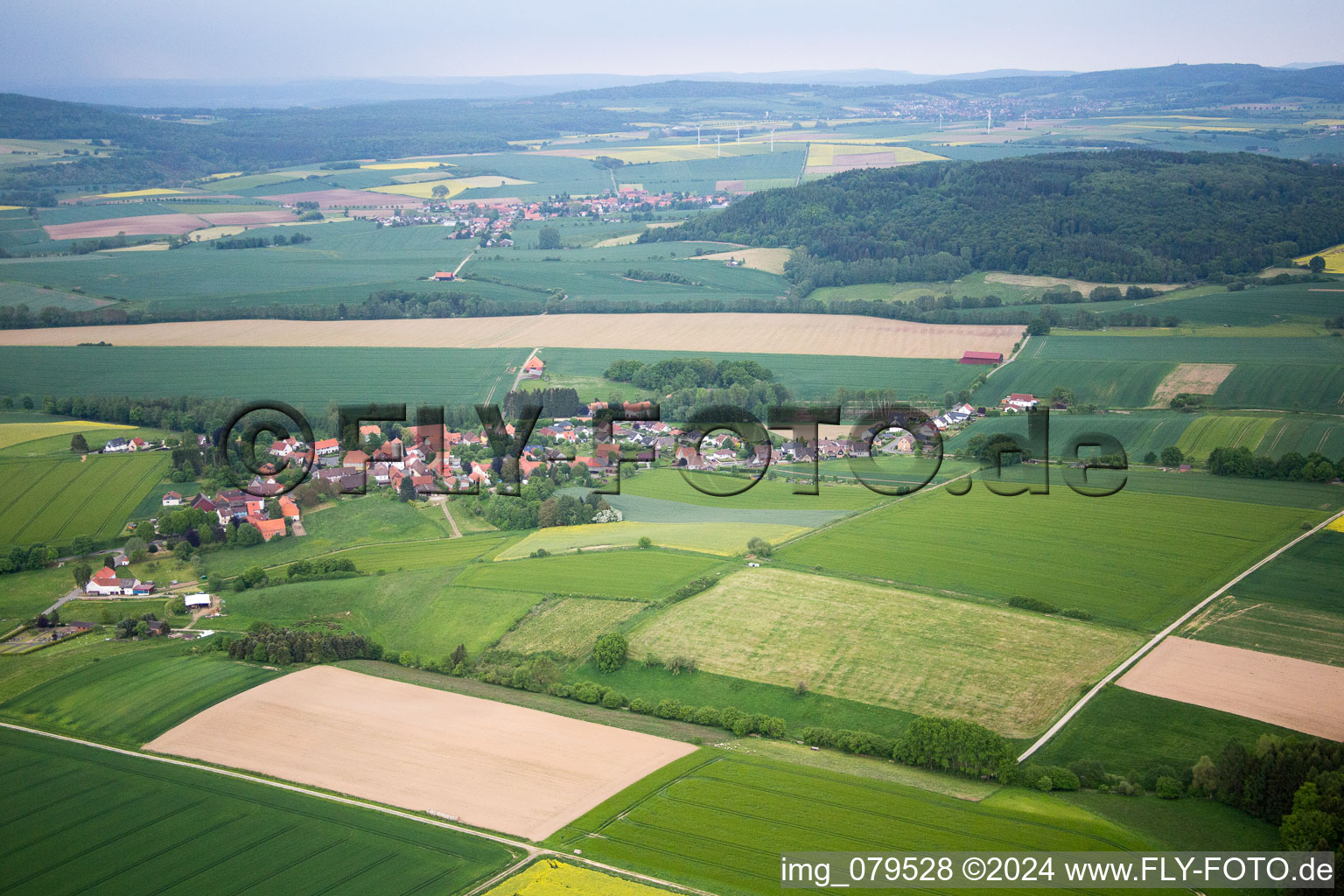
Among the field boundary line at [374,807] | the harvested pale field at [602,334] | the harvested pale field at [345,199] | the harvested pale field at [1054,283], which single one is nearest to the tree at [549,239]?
the harvested pale field at [602,334]

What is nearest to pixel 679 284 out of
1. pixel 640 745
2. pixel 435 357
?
pixel 435 357

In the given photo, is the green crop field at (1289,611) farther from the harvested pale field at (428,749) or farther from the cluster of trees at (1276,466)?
the harvested pale field at (428,749)

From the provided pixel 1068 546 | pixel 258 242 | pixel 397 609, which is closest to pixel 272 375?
pixel 397 609

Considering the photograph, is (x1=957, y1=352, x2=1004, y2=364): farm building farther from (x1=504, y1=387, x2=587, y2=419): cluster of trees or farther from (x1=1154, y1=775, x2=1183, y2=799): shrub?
(x1=1154, y1=775, x2=1183, y2=799): shrub

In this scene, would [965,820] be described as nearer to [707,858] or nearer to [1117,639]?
[707,858]

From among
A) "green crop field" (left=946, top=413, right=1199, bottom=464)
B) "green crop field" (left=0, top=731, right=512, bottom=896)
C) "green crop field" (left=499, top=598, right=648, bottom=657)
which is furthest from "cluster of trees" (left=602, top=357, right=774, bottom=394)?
"green crop field" (left=0, top=731, right=512, bottom=896)
